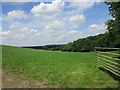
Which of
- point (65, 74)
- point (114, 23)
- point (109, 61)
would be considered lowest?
point (65, 74)

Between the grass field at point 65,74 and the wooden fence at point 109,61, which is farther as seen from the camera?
the wooden fence at point 109,61

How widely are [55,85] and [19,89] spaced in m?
1.40

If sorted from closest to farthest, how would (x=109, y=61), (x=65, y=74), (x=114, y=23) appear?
(x=109, y=61), (x=65, y=74), (x=114, y=23)

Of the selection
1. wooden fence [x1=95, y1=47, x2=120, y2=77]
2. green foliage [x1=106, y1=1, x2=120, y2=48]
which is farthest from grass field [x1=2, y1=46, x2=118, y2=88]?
green foliage [x1=106, y1=1, x2=120, y2=48]

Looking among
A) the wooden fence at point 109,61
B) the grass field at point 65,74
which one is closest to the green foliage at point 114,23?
the wooden fence at point 109,61

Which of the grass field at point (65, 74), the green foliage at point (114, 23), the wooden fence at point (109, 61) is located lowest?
the grass field at point (65, 74)

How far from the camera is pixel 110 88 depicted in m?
4.22

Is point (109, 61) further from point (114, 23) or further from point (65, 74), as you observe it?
point (114, 23)

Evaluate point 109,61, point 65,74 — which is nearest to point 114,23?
point 109,61

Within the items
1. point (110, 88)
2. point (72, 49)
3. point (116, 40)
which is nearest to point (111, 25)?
point (116, 40)

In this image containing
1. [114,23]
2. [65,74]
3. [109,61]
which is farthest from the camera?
[114,23]

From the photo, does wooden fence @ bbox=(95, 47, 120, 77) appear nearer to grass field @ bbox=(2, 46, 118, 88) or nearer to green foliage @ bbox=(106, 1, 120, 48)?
grass field @ bbox=(2, 46, 118, 88)

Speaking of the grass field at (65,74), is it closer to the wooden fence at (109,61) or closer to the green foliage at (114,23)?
the wooden fence at (109,61)

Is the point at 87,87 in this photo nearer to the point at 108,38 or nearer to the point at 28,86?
the point at 28,86
